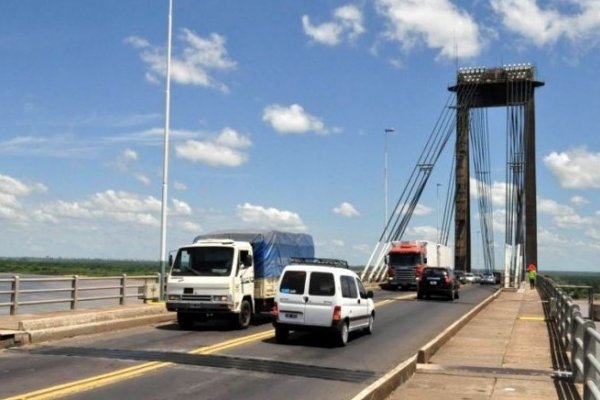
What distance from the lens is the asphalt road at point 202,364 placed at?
10.6 meters

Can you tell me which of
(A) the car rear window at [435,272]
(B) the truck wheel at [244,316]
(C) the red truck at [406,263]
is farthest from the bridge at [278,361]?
(C) the red truck at [406,263]

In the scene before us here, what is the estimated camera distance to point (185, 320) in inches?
791

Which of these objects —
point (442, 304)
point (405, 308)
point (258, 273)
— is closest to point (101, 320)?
point (258, 273)

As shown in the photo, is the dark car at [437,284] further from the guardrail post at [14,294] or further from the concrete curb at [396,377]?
the guardrail post at [14,294]

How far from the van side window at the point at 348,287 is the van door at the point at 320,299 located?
1.52ft

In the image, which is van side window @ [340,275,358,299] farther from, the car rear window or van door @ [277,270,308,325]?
the car rear window

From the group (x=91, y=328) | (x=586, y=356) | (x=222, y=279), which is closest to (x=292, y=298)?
(x=222, y=279)

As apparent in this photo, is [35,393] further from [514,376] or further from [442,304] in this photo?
[442,304]

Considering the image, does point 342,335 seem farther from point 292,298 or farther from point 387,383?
point 387,383

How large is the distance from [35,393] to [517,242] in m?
64.8

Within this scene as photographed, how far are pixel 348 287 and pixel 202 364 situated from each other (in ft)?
17.7

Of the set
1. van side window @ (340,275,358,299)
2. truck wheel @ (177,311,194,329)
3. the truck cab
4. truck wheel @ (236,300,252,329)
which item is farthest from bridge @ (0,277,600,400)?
van side window @ (340,275,358,299)

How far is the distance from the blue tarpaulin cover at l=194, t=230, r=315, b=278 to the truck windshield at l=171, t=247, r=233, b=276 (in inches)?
62.8

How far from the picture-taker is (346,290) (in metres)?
17.4
